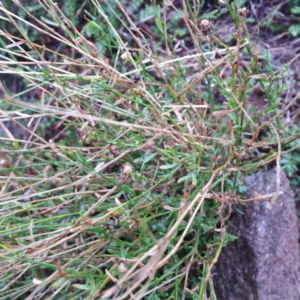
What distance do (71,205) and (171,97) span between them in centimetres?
60

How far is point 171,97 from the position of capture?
1691 mm

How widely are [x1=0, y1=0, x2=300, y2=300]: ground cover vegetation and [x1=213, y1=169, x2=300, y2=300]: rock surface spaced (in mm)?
86

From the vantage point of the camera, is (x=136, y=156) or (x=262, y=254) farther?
(x=136, y=156)

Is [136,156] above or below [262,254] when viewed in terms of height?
above

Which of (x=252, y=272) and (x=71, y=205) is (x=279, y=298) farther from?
(x=71, y=205)

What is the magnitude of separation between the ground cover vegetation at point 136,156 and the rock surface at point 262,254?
9 centimetres

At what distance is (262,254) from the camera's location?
1595 mm

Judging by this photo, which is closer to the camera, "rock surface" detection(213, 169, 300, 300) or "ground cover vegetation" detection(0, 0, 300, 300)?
"ground cover vegetation" detection(0, 0, 300, 300)

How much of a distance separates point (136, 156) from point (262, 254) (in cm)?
64

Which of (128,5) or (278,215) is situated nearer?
(278,215)

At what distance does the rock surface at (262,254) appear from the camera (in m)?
1.57

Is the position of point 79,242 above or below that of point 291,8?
below

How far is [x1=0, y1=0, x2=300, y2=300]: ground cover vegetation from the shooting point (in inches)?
49.6

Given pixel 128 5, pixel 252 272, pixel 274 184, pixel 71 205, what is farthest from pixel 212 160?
pixel 128 5
